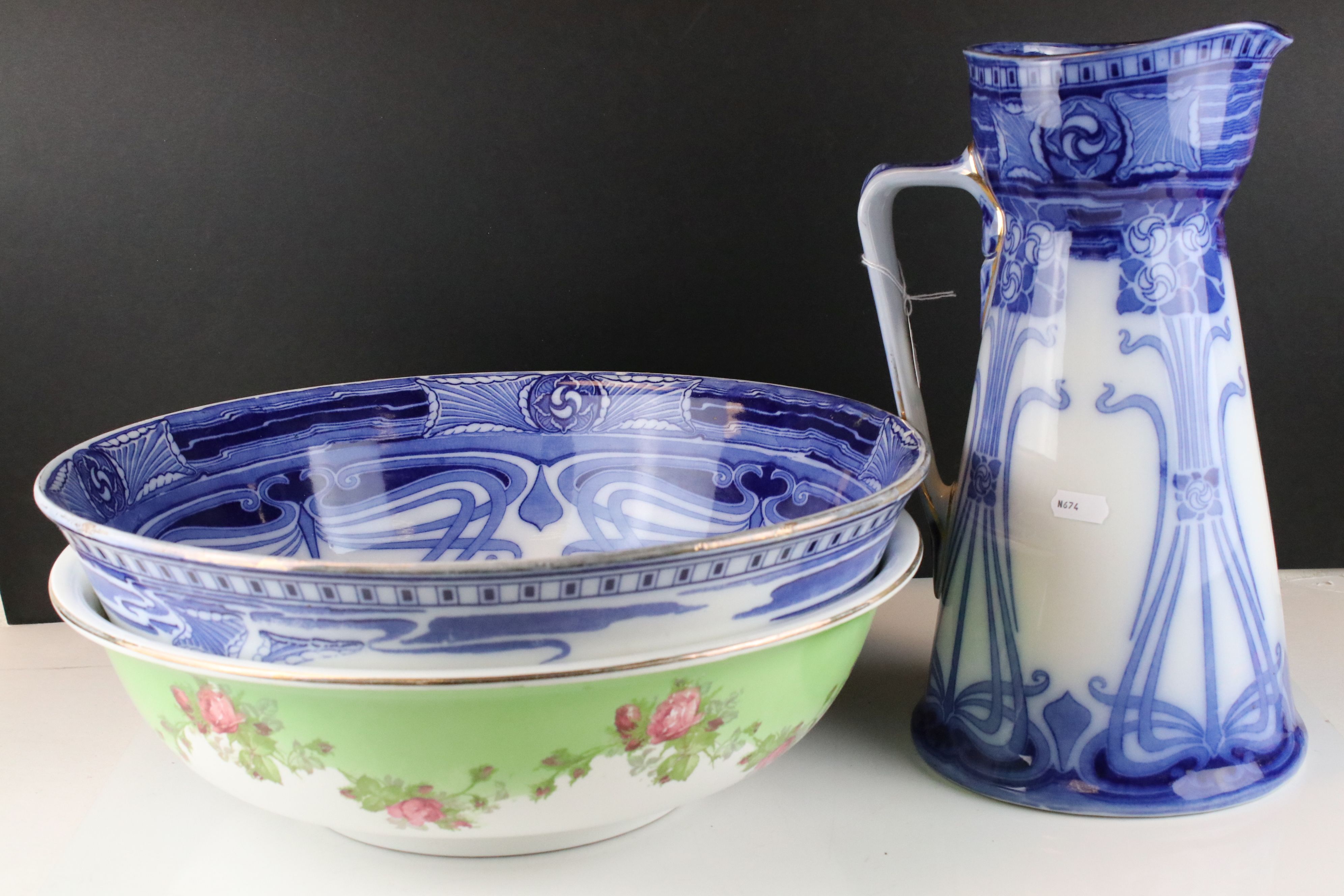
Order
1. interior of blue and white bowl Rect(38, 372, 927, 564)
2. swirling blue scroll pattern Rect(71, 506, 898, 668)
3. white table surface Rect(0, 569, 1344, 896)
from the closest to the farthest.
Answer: swirling blue scroll pattern Rect(71, 506, 898, 668)
white table surface Rect(0, 569, 1344, 896)
interior of blue and white bowl Rect(38, 372, 927, 564)

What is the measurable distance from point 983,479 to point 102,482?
44cm

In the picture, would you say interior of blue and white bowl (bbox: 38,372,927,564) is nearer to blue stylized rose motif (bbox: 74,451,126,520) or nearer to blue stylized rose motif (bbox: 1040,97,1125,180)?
blue stylized rose motif (bbox: 74,451,126,520)

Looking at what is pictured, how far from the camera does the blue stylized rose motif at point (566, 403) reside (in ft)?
2.46

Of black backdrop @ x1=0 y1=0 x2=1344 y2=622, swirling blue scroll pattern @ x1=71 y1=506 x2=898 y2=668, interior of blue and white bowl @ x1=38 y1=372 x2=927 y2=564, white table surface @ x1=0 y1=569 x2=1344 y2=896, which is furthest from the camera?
black backdrop @ x1=0 y1=0 x2=1344 y2=622

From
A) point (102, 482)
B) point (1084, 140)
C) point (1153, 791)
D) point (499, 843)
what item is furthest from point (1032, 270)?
point (102, 482)

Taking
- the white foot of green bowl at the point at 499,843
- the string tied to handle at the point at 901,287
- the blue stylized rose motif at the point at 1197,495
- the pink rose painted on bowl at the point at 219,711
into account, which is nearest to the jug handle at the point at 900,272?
the string tied to handle at the point at 901,287

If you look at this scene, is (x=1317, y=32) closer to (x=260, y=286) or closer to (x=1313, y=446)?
(x=1313, y=446)

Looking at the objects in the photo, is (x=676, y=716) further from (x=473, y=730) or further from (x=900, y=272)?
(x=900, y=272)

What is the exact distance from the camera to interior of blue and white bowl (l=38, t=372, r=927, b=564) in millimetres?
685

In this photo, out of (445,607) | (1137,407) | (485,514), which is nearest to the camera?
(445,607)

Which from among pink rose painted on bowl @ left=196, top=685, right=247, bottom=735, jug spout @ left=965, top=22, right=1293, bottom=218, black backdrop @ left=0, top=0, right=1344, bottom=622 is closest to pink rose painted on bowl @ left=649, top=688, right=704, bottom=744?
pink rose painted on bowl @ left=196, top=685, right=247, bottom=735

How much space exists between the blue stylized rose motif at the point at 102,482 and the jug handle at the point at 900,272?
407 millimetres

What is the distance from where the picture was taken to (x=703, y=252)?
0.83 meters

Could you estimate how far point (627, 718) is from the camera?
0.46 metres
